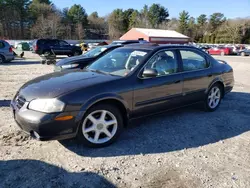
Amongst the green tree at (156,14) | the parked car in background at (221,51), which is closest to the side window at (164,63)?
the parked car in background at (221,51)

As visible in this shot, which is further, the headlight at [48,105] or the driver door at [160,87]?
the driver door at [160,87]

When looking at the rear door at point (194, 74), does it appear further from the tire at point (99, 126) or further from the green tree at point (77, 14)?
the green tree at point (77, 14)

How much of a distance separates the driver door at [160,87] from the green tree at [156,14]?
84.3m

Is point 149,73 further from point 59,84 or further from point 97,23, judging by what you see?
point 97,23

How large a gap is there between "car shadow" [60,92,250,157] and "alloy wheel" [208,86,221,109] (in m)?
0.21

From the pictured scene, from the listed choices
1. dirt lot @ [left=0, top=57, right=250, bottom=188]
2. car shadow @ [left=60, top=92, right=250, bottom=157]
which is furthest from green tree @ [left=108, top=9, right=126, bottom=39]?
dirt lot @ [left=0, top=57, right=250, bottom=188]

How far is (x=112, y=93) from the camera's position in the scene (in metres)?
3.54

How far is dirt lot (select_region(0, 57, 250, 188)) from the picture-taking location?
286cm

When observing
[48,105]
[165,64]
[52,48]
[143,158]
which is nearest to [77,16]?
[52,48]

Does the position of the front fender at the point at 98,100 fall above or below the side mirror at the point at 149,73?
below

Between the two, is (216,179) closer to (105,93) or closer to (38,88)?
(105,93)

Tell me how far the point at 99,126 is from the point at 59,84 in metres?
0.88

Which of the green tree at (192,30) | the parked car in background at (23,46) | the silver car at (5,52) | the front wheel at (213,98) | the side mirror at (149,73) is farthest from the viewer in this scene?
the green tree at (192,30)

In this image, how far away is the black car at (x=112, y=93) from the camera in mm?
3180
